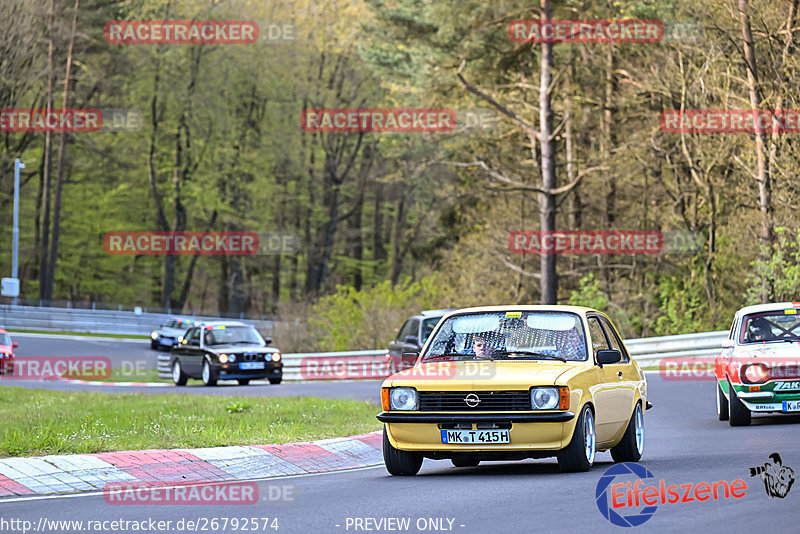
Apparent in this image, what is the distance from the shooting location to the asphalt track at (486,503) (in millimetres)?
8211

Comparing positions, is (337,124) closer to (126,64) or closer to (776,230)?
(126,64)

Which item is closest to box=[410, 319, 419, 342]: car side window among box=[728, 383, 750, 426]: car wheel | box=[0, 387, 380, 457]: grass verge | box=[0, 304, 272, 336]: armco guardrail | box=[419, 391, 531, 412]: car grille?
box=[0, 387, 380, 457]: grass verge

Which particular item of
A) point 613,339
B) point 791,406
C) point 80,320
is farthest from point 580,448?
point 80,320

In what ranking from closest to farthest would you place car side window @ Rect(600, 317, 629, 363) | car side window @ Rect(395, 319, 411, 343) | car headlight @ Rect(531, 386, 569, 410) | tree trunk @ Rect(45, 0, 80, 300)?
car headlight @ Rect(531, 386, 569, 410)
car side window @ Rect(600, 317, 629, 363)
car side window @ Rect(395, 319, 411, 343)
tree trunk @ Rect(45, 0, 80, 300)

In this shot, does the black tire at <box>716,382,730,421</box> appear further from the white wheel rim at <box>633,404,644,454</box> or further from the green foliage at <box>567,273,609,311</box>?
the green foliage at <box>567,273,609,311</box>

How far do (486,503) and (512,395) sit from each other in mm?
1528

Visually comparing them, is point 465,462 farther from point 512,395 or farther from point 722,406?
point 722,406

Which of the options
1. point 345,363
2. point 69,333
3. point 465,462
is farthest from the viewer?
point 69,333

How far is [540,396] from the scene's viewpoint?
10.4 m

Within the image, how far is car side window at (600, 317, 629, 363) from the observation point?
1259cm

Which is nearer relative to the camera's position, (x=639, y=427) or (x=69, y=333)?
(x=639, y=427)

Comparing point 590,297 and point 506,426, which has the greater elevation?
point 590,297

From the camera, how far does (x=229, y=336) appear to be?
3145 centimetres

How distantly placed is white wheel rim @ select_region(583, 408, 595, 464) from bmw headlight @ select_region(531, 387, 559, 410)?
19.6 inches
